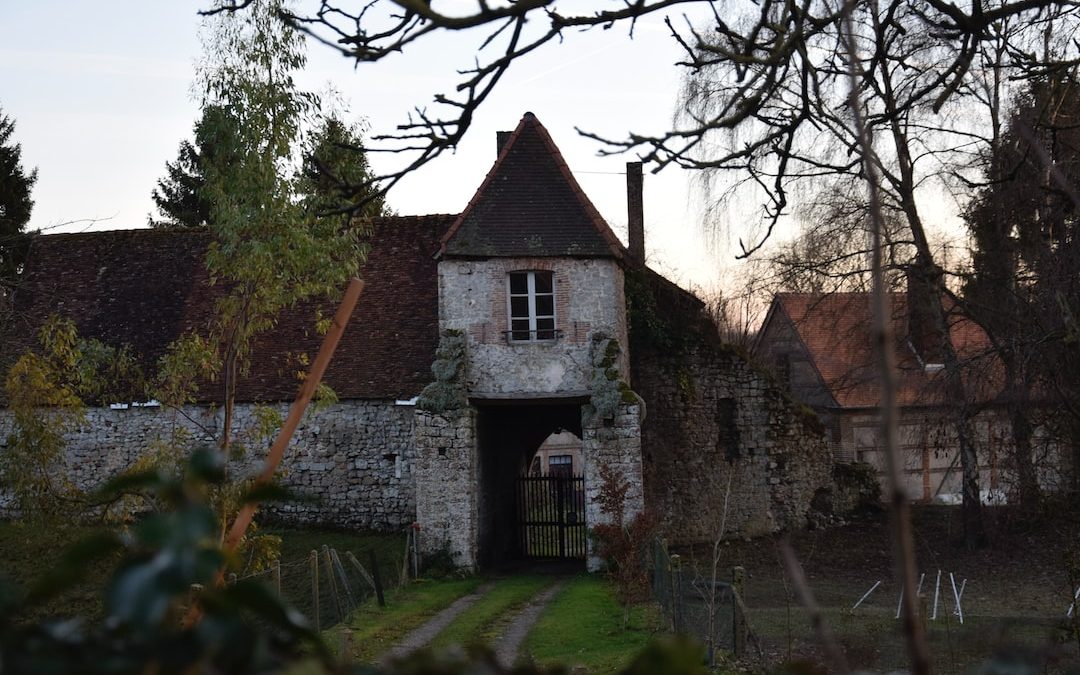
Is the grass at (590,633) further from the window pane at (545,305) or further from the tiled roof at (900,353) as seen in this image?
the window pane at (545,305)

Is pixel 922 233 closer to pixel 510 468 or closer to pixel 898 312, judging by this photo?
pixel 898 312

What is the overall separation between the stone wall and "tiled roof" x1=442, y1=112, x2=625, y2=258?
0.26 meters

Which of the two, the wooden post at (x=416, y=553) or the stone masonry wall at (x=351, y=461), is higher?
the stone masonry wall at (x=351, y=461)

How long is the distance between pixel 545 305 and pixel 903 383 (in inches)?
277

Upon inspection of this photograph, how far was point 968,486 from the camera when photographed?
21.0 meters

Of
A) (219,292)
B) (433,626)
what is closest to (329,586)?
(433,626)

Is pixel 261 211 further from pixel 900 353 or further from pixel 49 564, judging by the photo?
pixel 900 353

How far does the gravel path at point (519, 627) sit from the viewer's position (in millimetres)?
11229

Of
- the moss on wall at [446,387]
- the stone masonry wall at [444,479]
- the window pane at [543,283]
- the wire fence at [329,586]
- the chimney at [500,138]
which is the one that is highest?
the chimney at [500,138]

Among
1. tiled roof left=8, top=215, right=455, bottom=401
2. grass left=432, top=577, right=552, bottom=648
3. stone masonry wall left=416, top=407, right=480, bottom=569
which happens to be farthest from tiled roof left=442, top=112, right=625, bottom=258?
grass left=432, top=577, right=552, bottom=648

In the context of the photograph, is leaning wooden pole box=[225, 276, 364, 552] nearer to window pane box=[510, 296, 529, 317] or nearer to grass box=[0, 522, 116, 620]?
grass box=[0, 522, 116, 620]

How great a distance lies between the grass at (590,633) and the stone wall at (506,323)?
Result: 13.5 feet

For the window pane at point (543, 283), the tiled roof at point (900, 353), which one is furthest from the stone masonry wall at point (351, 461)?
the tiled roof at point (900, 353)

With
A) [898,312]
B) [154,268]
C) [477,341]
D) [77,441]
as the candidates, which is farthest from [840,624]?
[154,268]
